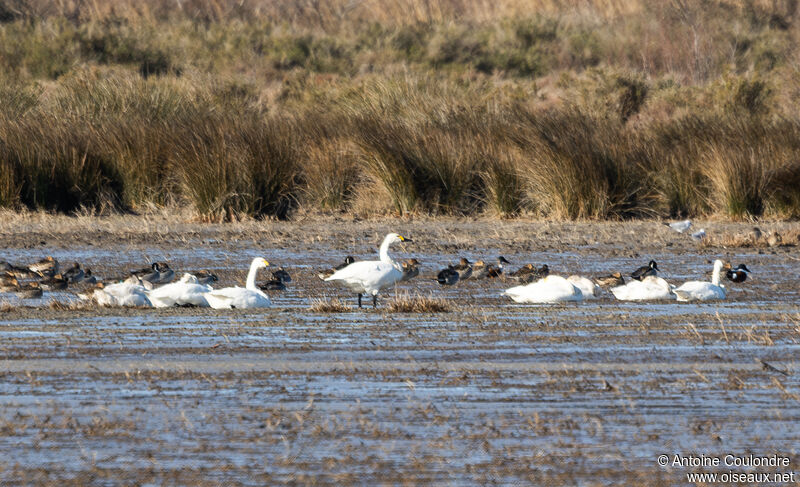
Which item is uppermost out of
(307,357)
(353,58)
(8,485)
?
(8,485)

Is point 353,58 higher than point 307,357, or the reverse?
point 307,357

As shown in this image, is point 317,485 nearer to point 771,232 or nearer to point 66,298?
point 66,298

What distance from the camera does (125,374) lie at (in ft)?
28.3

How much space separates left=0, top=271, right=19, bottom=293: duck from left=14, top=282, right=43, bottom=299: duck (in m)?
0.12

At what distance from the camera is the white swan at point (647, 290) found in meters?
13.2

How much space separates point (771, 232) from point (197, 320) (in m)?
11.0

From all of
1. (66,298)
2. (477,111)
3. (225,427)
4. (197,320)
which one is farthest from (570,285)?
(477,111)

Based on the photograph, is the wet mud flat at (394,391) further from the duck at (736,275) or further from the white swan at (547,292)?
the duck at (736,275)

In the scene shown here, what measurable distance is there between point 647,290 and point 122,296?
5074 millimetres

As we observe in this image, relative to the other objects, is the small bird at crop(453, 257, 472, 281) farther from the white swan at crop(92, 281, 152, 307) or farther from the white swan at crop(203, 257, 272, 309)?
the white swan at crop(92, 281, 152, 307)

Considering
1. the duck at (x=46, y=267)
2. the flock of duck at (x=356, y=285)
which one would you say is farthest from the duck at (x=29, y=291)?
the duck at (x=46, y=267)

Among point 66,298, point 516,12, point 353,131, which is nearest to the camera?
point 66,298

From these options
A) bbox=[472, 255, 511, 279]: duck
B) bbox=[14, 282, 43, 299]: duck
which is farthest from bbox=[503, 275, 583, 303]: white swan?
bbox=[14, 282, 43, 299]: duck

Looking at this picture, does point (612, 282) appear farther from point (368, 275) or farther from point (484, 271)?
point (368, 275)
